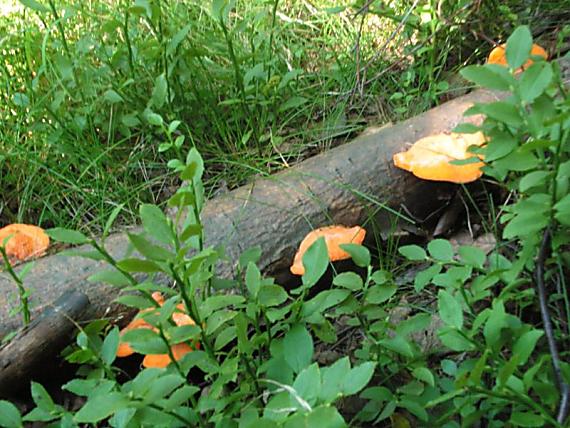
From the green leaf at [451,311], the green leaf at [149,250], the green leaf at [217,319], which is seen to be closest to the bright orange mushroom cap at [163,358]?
the green leaf at [217,319]

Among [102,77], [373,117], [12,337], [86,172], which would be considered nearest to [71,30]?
[102,77]

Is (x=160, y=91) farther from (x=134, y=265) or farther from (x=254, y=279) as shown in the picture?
(x=134, y=265)

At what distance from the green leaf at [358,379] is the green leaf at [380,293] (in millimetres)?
556

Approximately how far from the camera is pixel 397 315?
248 cm

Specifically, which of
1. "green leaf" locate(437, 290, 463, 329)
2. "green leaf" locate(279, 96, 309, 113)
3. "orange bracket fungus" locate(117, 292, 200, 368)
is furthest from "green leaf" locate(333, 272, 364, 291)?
"green leaf" locate(279, 96, 309, 113)

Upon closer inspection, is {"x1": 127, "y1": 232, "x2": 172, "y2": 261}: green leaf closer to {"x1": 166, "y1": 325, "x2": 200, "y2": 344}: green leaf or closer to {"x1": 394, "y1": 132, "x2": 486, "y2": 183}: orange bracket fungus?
{"x1": 166, "y1": 325, "x2": 200, "y2": 344}: green leaf

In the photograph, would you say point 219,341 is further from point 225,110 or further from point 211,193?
point 225,110

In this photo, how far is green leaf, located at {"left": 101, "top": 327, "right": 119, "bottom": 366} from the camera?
1769 mm

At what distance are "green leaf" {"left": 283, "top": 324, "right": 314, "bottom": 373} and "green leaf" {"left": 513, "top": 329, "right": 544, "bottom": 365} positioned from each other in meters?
0.47

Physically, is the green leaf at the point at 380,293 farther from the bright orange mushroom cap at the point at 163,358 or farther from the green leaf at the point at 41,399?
the green leaf at the point at 41,399

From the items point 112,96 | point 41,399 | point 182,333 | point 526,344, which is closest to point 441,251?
point 526,344

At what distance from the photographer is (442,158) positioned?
260 cm

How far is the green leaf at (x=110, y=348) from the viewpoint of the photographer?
177cm

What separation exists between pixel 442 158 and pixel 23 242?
5.65ft
